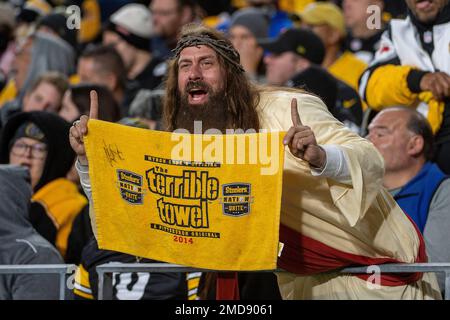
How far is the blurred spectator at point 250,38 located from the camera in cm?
830

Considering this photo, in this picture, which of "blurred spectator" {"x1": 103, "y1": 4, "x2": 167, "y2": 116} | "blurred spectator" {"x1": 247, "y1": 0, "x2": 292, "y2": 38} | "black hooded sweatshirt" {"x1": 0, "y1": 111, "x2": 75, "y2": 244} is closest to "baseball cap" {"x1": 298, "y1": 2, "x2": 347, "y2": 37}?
"blurred spectator" {"x1": 247, "y1": 0, "x2": 292, "y2": 38}

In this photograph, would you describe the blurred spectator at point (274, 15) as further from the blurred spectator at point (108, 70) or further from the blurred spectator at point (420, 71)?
the blurred spectator at point (420, 71)

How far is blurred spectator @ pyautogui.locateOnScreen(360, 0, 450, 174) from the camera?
225 inches

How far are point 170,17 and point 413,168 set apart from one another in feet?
12.8

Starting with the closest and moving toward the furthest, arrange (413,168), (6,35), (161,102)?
(413,168) < (161,102) < (6,35)

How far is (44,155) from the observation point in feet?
20.7

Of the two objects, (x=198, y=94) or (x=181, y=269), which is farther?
(x=198, y=94)

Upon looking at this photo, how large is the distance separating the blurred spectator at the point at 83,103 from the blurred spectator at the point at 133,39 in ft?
4.63

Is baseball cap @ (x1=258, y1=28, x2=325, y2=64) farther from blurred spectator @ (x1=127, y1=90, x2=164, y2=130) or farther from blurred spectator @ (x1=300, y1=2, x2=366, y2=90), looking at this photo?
blurred spectator @ (x1=127, y1=90, x2=164, y2=130)

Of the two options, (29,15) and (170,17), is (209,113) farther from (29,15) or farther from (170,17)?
(29,15)

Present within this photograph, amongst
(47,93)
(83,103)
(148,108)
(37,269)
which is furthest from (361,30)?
(37,269)

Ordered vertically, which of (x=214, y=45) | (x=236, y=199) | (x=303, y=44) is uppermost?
(x=303, y=44)

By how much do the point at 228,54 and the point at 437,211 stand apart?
4.45 feet

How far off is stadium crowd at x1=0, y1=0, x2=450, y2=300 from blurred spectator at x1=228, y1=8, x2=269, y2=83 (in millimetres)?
11
